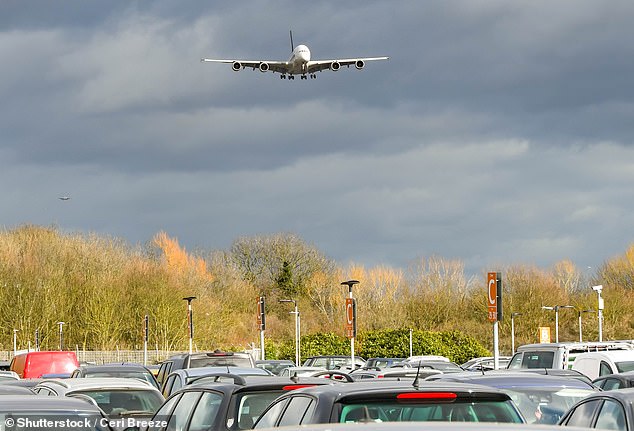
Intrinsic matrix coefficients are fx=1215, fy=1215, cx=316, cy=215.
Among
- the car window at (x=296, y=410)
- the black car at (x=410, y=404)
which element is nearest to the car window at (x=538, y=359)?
the car window at (x=296, y=410)

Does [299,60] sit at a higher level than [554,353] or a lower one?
higher

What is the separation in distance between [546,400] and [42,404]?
20.5 ft

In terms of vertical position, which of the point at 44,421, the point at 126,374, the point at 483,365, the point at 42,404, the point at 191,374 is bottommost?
the point at 483,365

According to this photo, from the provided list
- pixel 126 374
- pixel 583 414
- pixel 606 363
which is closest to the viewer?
pixel 583 414

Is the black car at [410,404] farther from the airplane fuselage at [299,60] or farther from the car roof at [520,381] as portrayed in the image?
the airplane fuselage at [299,60]

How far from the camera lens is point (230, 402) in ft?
37.1

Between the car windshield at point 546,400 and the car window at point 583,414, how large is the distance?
2.46 m

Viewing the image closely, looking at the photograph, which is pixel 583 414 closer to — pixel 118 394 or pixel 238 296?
pixel 118 394

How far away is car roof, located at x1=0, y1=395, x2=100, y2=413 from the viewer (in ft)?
28.5

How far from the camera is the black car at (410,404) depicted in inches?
305

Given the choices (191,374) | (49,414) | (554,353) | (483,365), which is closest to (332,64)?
(483,365)

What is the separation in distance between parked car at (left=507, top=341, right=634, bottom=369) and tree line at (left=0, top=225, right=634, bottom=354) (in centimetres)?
6153

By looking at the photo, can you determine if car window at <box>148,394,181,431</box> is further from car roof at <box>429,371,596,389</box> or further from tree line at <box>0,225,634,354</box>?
tree line at <box>0,225,634,354</box>

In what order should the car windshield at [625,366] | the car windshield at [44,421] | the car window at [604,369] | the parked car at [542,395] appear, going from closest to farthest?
the car windshield at [44,421] < the parked car at [542,395] < the car windshield at [625,366] < the car window at [604,369]
